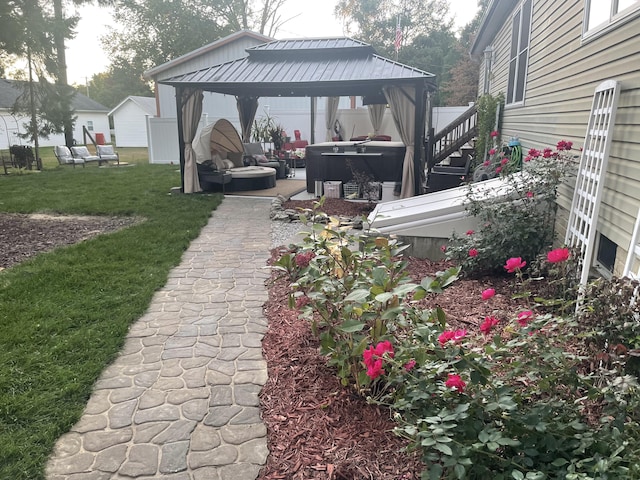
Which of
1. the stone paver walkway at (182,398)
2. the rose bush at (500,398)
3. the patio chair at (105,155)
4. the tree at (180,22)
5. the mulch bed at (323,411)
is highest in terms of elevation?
the tree at (180,22)

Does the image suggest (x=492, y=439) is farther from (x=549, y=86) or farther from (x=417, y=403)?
(x=549, y=86)

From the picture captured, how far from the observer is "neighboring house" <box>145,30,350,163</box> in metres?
17.8

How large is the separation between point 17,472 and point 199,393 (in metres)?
0.96

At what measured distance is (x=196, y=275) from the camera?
5.06 meters

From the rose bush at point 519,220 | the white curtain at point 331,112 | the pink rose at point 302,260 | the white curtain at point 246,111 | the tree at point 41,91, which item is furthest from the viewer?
the white curtain at point 331,112

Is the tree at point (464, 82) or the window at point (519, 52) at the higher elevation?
the tree at point (464, 82)

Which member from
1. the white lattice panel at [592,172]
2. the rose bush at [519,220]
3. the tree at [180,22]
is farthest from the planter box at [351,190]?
the tree at [180,22]

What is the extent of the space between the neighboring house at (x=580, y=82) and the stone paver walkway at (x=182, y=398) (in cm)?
277

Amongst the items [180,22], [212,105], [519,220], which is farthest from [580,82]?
[180,22]

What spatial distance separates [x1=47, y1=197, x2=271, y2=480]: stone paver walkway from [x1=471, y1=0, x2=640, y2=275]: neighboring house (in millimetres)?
2770

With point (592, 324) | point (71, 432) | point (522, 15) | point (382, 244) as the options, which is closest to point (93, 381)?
point (71, 432)

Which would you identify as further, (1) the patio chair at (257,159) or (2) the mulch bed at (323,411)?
(1) the patio chair at (257,159)

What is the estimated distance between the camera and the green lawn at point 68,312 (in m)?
2.48

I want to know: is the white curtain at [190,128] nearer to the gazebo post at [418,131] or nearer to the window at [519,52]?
the gazebo post at [418,131]
